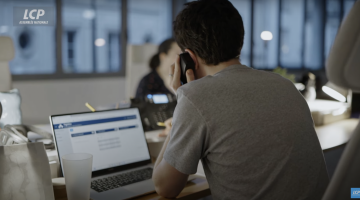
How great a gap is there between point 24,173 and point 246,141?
558mm

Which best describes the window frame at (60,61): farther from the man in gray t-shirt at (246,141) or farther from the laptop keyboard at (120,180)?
the man in gray t-shirt at (246,141)

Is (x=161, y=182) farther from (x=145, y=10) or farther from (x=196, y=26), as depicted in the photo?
(x=145, y=10)

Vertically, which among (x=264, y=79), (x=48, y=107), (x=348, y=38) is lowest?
(x=48, y=107)

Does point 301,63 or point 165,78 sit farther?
point 301,63

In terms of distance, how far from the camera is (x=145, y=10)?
5633 millimetres

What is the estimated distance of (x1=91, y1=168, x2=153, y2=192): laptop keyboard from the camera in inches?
46.3

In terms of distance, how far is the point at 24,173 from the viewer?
919mm

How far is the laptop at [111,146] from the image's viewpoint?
3.92 ft

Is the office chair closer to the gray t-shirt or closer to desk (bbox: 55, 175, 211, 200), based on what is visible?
the gray t-shirt

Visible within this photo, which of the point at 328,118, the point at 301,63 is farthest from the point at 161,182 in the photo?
the point at 301,63

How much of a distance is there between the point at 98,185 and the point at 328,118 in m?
1.73

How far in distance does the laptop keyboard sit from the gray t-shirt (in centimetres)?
31

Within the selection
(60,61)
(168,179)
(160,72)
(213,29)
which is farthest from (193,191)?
(60,61)

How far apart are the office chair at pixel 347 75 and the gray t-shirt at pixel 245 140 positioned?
10.3 inches
